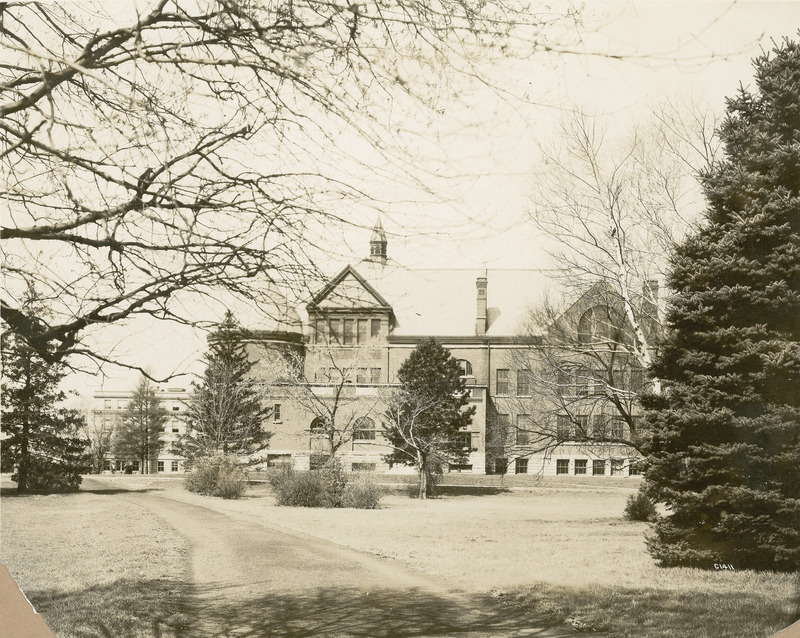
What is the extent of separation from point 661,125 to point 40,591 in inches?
177

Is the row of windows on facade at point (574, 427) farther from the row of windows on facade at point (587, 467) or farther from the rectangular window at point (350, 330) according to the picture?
the rectangular window at point (350, 330)

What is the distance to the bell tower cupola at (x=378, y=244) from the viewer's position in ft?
11.8

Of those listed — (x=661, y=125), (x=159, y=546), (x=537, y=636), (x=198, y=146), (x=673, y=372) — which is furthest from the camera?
(x=661, y=125)

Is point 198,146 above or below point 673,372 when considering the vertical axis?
above

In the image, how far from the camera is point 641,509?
4129 millimetres

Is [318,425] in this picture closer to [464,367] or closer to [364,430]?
[364,430]

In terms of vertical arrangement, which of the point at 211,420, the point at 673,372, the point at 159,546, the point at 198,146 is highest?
the point at 198,146

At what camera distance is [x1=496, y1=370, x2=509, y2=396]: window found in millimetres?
4254

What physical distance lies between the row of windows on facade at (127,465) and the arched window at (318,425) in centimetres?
79

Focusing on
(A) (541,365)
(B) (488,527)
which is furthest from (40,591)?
(A) (541,365)

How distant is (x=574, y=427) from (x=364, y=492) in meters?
1.40

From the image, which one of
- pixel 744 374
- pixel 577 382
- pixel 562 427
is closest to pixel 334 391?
pixel 562 427

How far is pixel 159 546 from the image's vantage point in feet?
12.6

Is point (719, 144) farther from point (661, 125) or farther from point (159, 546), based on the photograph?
point (159, 546)
